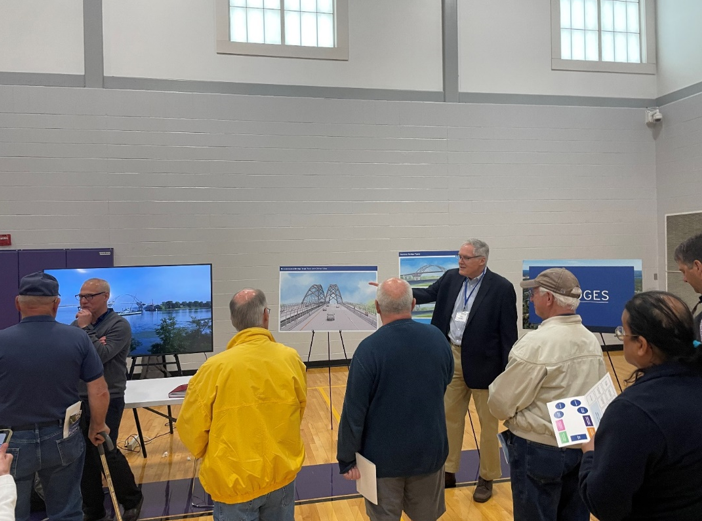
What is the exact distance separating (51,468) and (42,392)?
0.41m

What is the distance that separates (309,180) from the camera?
7.23m

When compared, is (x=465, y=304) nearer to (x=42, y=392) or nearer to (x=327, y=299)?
(x=327, y=299)

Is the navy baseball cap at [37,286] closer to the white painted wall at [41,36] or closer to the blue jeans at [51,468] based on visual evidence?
the blue jeans at [51,468]

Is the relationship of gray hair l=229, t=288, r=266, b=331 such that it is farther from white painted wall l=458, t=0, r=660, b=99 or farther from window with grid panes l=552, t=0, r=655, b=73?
Result: window with grid panes l=552, t=0, r=655, b=73

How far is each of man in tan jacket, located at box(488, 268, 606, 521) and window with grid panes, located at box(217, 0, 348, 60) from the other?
600 centimetres

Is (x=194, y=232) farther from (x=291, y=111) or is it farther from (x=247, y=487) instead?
(x=247, y=487)

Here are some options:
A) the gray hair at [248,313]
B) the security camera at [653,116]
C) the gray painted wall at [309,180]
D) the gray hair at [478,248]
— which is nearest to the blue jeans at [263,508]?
the gray hair at [248,313]

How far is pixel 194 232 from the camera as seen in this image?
6.90m

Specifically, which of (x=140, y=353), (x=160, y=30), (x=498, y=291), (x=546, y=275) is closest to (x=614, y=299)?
(x=498, y=291)

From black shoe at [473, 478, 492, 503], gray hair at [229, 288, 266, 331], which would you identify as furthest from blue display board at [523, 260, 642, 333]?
gray hair at [229, 288, 266, 331]

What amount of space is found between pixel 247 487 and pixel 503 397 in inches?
45.4

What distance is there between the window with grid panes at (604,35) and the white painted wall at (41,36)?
6.98 m

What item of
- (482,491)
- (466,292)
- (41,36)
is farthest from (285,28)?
(482,491)

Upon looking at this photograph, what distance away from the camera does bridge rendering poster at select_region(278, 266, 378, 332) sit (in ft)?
15.4
